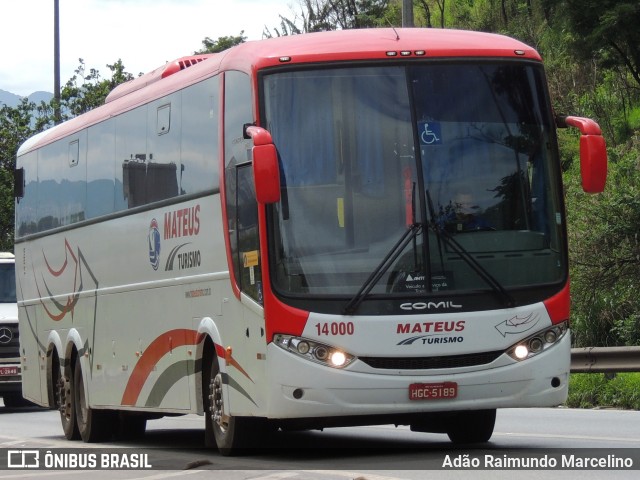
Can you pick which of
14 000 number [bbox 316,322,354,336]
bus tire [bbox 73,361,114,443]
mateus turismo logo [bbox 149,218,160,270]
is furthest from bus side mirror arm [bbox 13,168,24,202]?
14 000 number [bbox 316,322,354,336]

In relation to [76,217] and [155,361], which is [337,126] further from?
[76,217]

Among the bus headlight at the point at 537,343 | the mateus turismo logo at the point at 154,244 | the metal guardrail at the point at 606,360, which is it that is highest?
the mateus turismo logo at the point at 154,244

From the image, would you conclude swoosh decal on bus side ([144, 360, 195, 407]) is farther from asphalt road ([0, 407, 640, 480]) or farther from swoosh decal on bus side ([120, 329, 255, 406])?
asphalt road ([0, 407, 640, 480])

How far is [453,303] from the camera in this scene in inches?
444

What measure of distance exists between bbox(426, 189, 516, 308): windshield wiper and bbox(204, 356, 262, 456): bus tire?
2.39 metres

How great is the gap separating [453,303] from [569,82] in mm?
24084

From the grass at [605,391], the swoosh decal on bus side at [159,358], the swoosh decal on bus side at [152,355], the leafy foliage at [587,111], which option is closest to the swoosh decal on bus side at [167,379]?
the swoosh decal on bus side at [159,358]

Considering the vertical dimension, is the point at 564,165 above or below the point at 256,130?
above

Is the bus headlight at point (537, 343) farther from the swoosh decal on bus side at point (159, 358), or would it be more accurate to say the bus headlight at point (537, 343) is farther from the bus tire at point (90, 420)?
the bus tire at point (90, 420)

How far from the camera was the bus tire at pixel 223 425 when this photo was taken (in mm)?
12336

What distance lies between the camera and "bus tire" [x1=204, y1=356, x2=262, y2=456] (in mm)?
12336

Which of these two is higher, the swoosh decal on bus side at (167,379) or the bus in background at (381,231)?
the bus in background at (381,231)

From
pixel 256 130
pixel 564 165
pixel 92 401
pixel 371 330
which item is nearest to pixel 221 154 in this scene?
pixel 256 130

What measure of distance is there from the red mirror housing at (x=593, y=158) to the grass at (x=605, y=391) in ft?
25.4
